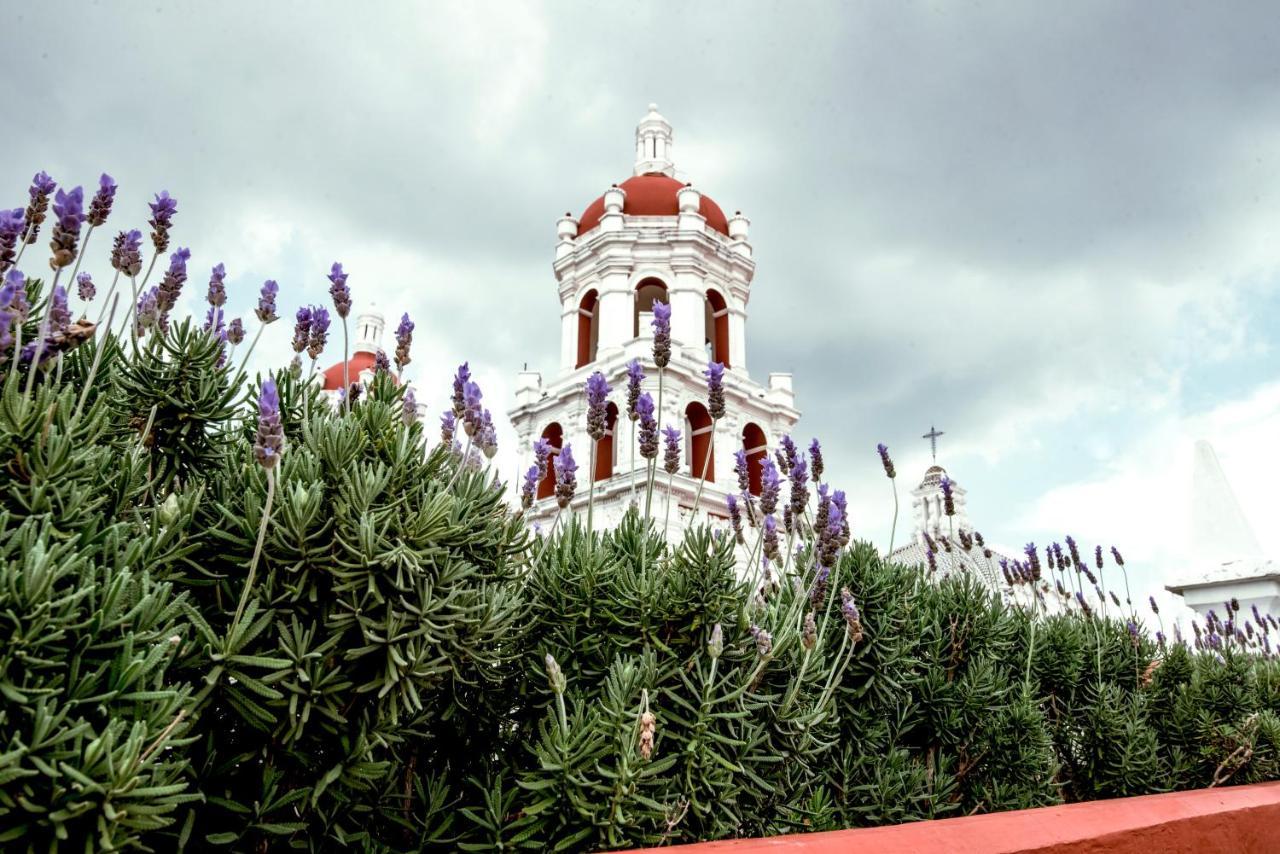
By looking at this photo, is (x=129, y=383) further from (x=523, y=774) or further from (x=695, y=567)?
(x=695, y=567)

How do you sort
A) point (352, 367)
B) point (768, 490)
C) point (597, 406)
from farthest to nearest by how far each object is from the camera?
1. point (352, 367)
2. point (768, 490)
3. point (597, 406)

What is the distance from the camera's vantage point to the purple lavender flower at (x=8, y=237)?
6.60 feet

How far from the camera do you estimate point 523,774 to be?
2426 millimetres

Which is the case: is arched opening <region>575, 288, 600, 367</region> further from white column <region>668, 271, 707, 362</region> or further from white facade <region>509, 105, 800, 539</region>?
white column <region>668, 271, 707, 362</region>

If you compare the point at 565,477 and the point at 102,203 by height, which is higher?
the point at 102,203

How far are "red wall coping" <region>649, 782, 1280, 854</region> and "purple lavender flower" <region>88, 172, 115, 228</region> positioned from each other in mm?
2503

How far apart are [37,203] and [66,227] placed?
57 centimetres

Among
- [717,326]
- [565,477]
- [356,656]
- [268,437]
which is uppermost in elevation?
[717,326]

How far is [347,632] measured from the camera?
2143mm

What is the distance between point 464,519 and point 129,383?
43.4 inches

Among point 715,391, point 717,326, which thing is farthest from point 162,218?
point 717,326

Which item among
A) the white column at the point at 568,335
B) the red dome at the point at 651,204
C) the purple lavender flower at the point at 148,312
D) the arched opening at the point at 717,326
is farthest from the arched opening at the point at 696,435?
the purple lavender flower at the point at 148,312

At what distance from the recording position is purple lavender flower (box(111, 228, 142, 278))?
99.3 inches

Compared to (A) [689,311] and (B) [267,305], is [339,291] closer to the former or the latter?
(B) [267,305]
